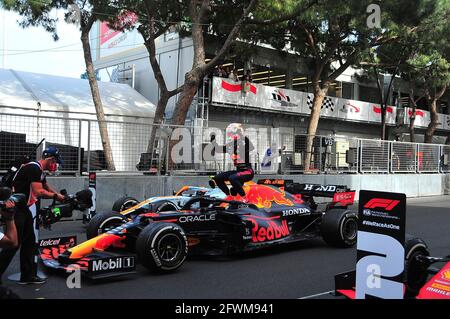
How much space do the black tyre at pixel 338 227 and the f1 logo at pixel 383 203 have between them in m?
4.21

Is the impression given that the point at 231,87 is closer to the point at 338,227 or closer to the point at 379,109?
the point at 379,109

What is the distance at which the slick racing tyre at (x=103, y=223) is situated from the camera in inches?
295

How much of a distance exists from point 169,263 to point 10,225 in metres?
2.73

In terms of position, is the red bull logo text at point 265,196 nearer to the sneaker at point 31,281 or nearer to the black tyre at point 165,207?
the black tyre at point 165,207

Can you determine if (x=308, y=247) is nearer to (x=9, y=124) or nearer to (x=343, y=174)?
(x=9, y=124)

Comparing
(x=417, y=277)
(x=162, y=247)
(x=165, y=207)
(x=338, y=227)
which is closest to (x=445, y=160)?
(x=338, y=227)

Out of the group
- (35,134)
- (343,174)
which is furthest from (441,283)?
(343,174)

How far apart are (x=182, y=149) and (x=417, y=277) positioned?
31.4ft

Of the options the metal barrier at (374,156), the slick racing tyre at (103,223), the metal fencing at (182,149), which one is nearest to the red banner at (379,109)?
the metal fencing at (182,149)

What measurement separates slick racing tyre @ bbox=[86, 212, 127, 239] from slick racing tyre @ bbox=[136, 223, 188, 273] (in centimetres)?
139

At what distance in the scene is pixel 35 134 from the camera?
1146 centimetres

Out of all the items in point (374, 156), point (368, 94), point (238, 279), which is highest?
point (368, 94)

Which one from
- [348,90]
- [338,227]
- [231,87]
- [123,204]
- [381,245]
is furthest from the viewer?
[348,90]

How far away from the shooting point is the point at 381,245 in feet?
13.8
